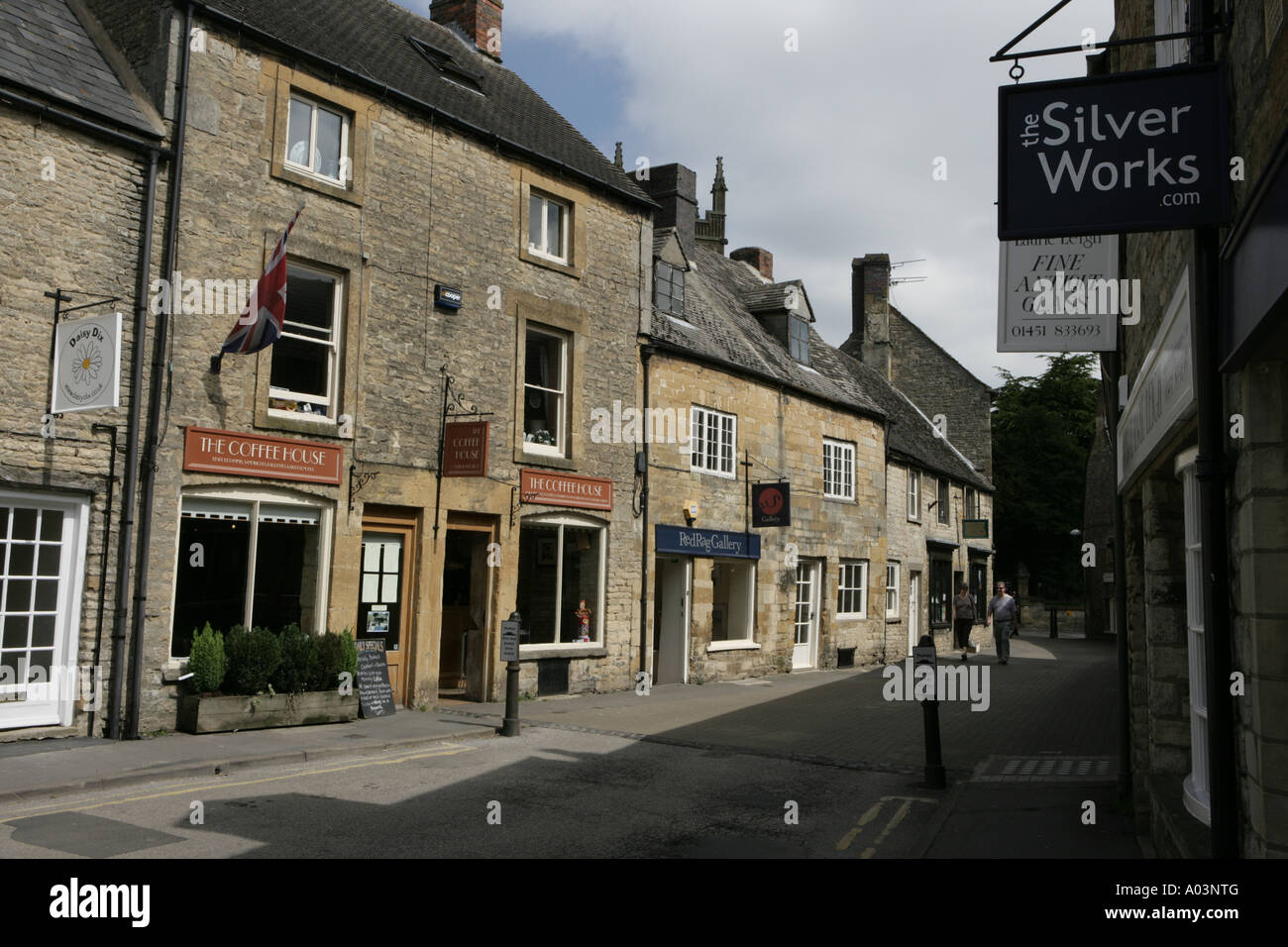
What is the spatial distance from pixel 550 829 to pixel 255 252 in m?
8.13

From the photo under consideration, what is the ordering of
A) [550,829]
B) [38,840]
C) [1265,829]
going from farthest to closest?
[550,829] → [38,840] → [1265,829]

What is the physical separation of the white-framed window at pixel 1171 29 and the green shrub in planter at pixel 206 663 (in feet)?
33.9

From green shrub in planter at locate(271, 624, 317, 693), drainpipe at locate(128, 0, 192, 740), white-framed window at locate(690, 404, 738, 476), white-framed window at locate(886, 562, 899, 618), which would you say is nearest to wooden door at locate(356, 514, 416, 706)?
green shrub in planter at locate(271, 624, 317, 693)

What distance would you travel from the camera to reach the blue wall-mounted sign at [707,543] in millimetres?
18078

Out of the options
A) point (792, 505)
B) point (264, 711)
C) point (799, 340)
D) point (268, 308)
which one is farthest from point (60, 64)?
point (799, 340)

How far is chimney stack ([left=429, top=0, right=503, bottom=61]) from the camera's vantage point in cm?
1911

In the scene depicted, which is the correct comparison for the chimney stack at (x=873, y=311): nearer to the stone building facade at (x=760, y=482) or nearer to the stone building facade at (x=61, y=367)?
the stone building facade at (x=760, y=482)

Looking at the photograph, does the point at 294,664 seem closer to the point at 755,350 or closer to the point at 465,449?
the point at 465,449

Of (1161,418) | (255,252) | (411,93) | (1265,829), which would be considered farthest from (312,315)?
(1265,829)

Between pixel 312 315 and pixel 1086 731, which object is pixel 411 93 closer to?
pixel 312 315

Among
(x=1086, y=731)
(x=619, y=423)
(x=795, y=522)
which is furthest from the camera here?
(x=795, y=522)

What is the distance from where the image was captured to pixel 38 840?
670 centimetres

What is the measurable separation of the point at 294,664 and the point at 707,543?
881cm

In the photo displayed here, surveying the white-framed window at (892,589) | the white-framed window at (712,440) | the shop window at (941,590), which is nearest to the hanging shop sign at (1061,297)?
the white-framed window at (712,440)
